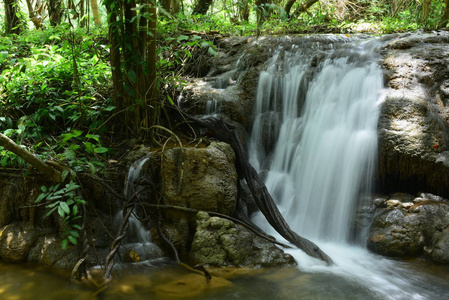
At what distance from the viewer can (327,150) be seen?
477cm

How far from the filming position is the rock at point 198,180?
3939 mm

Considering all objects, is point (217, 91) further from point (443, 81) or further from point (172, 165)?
point (443, 81)

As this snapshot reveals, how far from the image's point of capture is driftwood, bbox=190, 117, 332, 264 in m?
3.89

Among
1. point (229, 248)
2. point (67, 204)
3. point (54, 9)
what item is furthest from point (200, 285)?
point (54, 9)

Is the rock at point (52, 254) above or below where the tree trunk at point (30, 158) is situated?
below

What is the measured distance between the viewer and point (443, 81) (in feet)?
15.9

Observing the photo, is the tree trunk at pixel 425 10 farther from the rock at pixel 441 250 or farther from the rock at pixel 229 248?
the rock at pixel 229 248

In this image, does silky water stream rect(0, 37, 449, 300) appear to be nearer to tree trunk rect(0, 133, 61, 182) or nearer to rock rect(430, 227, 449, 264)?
rock rect(430, 227, 449, 264)

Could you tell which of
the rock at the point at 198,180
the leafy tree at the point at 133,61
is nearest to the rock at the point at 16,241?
the rock at the point at 198,180

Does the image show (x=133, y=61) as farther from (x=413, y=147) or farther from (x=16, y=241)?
(x=413, y=147)

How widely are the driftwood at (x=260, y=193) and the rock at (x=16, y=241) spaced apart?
7.71ft

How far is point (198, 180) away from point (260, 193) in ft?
2.54

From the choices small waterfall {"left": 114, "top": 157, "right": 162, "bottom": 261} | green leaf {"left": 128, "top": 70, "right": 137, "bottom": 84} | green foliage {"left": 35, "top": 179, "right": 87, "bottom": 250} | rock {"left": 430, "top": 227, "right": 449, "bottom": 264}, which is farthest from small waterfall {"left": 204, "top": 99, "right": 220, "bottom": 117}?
rock {"left": 430, "top": 227, "right": 449, "bottom": 264}

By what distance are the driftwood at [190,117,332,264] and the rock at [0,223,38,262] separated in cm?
235
